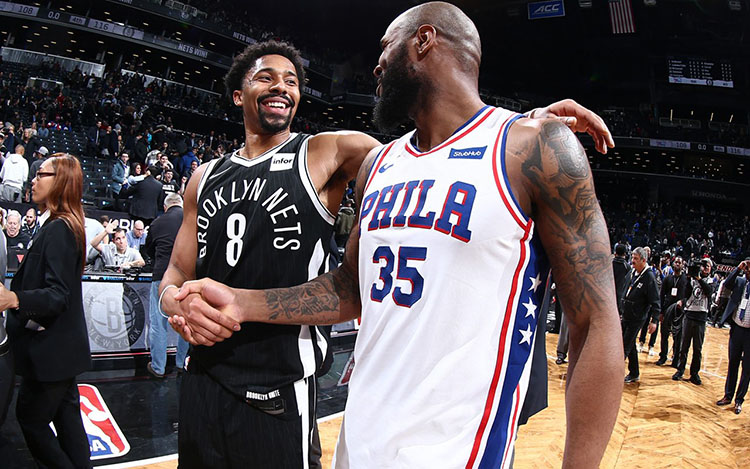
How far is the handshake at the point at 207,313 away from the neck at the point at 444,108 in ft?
2.31

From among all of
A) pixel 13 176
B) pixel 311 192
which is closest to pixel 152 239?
pixel 311 192

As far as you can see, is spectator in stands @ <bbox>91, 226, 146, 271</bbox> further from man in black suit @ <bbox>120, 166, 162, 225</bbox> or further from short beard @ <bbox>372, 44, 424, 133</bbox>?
short beard @ <bbox>372, 44, 424, 133</bbox>

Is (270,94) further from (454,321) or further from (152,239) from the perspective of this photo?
(152,239)

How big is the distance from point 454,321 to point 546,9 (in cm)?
3099

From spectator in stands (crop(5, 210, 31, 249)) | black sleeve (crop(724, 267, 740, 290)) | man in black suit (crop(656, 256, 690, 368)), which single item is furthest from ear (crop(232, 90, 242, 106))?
man in black suit (crop(656, 256, 690, 368))

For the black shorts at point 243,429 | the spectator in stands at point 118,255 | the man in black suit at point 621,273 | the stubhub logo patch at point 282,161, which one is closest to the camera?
the black shorts at point 243,429

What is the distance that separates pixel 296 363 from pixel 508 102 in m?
35.3

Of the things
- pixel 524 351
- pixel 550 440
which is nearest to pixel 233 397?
pixel 524 351

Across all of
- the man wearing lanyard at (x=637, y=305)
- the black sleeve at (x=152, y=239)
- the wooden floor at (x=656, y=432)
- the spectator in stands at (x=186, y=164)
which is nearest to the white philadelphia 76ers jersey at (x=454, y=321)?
the wooden floor at (x=656, y=432)

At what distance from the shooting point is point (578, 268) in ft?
3.53

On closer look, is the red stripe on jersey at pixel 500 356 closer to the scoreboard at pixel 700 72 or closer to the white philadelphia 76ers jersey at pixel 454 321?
the white philadelphia 76ers jersey at pixel 454 321

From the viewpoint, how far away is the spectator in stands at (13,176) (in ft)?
27.0

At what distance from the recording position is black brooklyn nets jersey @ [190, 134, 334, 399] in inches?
69.2

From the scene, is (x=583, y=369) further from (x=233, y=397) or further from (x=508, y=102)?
(x=508, y=102)
